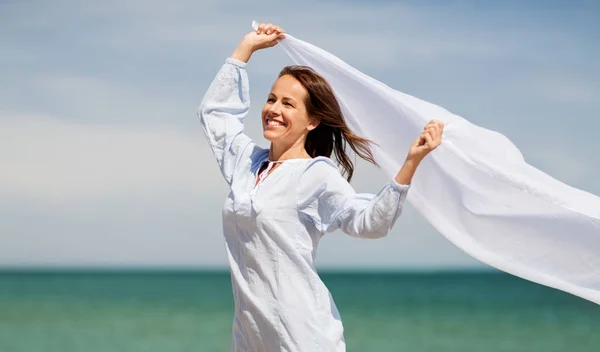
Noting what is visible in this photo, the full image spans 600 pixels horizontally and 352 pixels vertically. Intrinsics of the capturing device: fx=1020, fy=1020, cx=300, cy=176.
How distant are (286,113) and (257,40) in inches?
15.4

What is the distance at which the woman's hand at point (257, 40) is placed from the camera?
3.64 m

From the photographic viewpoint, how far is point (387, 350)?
12.5 m

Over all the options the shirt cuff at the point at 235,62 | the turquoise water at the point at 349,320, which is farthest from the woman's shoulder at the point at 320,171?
the turquoise water at the point at 349,320

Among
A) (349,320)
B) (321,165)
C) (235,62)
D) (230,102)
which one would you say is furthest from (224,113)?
(349,320)

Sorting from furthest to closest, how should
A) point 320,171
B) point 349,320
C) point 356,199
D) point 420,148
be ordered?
1. point 349,320
2. point 320,171
3. point 356,199
4. point 420,148

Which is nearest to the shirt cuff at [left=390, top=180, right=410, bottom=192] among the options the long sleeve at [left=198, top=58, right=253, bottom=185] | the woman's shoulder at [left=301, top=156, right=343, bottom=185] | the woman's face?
the woman's shoulder at [left=301, top=156, right=343, bottom=185]

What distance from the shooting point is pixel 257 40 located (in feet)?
12.0

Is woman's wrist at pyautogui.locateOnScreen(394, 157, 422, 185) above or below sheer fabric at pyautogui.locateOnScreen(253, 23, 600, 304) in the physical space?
above

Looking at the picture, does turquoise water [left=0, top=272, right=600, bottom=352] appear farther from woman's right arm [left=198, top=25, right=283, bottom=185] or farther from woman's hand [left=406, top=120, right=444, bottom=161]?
woman's hand [left=406, top=120, right=444, bottom=161]


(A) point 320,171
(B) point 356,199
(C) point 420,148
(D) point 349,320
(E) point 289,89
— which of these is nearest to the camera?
(C) point 420,148

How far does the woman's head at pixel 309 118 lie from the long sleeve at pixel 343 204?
6.7 inches

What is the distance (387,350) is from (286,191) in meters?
9.49

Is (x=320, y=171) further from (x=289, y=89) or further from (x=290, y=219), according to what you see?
(x=289, y=89)

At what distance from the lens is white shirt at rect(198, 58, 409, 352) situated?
3.25 meters
